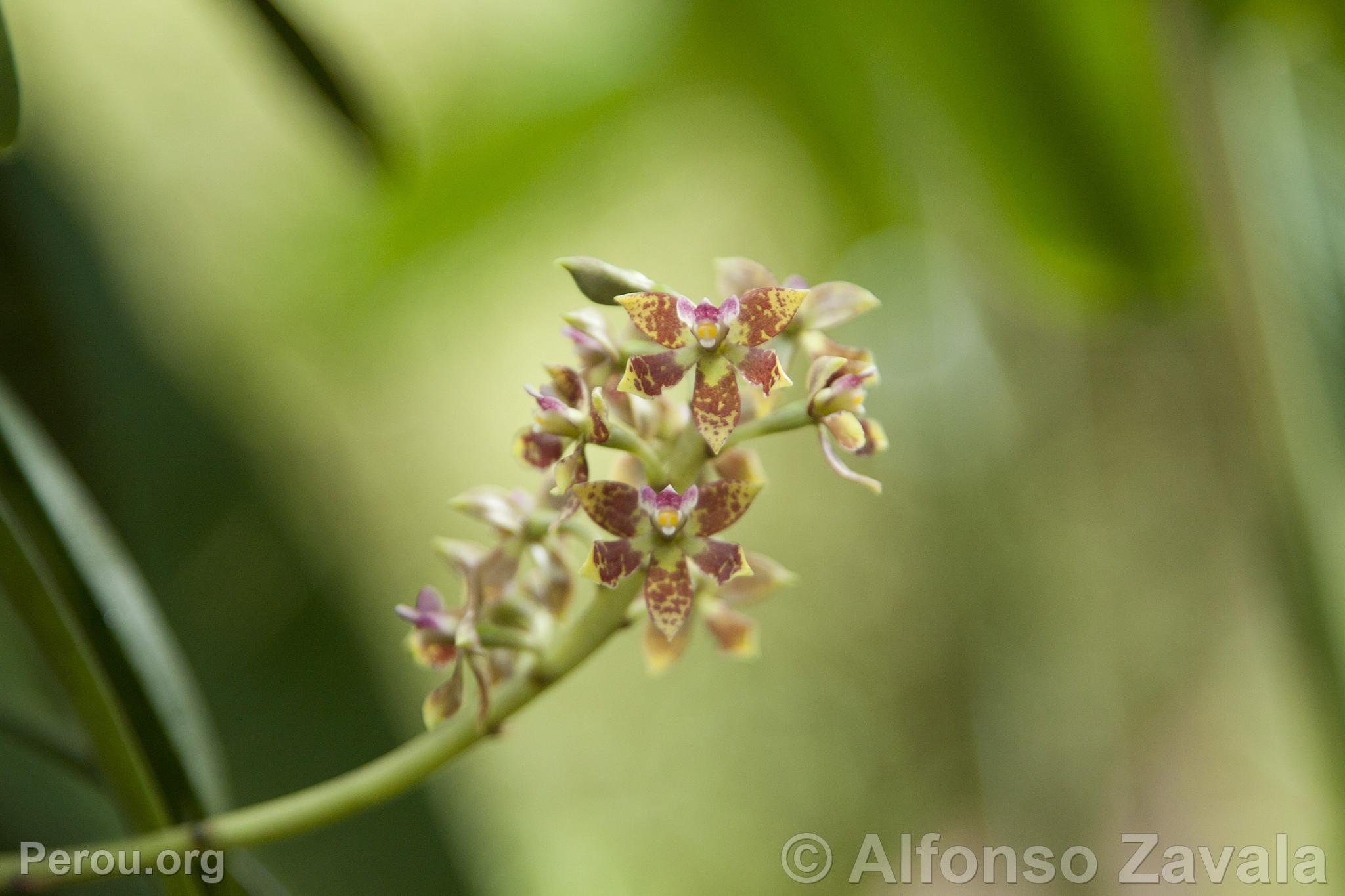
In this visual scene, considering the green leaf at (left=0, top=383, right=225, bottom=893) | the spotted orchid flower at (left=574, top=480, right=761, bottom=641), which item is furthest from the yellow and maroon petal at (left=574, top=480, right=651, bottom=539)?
the green leaf at (left=0, top=383, right=225, bottom=893)

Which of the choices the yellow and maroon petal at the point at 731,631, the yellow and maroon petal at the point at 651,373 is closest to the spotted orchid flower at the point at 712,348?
the yellow and maroon petal at the point at 651,373

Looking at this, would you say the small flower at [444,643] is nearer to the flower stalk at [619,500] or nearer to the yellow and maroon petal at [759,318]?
the flower stalk at [619,500]

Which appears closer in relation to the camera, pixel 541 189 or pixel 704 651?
pixel 541 189

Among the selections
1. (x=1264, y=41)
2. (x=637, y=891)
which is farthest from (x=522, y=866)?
(x=1264, y=41)

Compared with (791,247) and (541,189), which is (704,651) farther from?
(541,189)

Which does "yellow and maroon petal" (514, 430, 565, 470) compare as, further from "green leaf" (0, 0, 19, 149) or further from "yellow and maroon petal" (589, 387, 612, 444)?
"green leaf" (0, 0, 19, 149)
